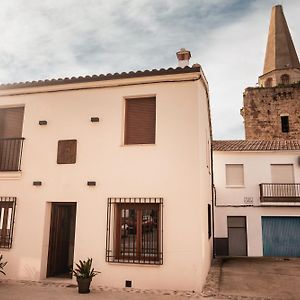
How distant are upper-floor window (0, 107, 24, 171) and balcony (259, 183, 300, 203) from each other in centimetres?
1296

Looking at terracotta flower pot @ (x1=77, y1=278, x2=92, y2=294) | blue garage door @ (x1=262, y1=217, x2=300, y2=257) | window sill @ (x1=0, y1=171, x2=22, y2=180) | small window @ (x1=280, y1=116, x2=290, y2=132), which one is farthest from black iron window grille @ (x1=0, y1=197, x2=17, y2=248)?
small window @ (x1=280, y1=116, x2=290, y2=132)

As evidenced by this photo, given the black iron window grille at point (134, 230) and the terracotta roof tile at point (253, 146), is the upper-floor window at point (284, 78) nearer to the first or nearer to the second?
the terracotta roof tile at point (253, 146)

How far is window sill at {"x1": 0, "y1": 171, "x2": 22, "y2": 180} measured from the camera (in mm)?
9711

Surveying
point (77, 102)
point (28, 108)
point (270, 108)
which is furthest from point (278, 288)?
point (270, 108)

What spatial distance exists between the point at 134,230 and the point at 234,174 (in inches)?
448

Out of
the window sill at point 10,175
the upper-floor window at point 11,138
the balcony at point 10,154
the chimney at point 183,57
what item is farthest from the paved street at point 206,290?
the chimney at point 183,57

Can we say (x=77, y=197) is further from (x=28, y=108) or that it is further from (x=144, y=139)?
(x=28, y=108)

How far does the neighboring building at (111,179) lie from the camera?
845 centimetres

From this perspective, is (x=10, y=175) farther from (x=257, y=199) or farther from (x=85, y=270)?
(x=257, y=199)

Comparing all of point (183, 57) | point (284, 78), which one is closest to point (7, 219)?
point (183, 57)

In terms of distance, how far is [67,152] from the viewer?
956cm

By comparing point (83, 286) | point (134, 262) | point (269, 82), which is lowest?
point (83, 286)

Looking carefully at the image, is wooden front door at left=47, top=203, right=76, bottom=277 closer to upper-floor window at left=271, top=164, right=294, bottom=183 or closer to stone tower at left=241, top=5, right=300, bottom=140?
upper-floor window at left=271, top=164, right=294, bottom=183

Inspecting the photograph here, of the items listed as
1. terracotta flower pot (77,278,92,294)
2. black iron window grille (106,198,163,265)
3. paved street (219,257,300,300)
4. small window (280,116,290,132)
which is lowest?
paved street (219,257,300,300)
